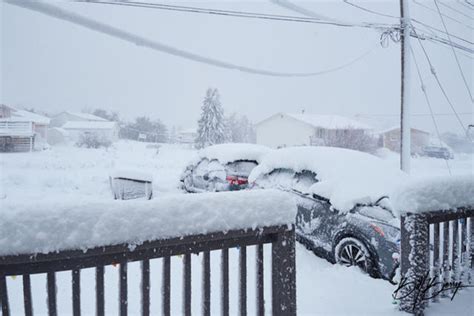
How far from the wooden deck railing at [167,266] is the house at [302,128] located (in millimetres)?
29572

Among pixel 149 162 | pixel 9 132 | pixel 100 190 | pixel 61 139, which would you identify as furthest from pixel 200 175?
pixel 61 139

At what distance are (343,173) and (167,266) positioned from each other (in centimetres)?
427

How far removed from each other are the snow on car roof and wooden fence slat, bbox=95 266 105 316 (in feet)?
12.5

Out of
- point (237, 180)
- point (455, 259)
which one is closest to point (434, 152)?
point (237, 180)

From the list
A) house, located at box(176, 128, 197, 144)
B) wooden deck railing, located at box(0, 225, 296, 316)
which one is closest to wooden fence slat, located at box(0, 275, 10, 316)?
wooden deck railing, located at box(0, 225, 296, 316)

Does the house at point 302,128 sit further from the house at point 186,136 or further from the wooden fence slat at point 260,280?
the wooden fence slat at point 260,280

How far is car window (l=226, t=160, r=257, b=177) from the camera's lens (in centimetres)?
901

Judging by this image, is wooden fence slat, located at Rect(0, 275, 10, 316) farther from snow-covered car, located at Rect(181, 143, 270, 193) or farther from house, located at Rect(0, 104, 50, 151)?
house, located at Rect(0, 104, 50, 151)

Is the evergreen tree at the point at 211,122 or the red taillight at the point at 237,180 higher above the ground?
the evergreen tree at the point at 211,122

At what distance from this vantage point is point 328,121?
122 feet

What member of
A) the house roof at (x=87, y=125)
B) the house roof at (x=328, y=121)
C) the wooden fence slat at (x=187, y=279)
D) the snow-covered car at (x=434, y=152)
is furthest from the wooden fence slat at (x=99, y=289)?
the snow-covered car at (x=434, y=152)

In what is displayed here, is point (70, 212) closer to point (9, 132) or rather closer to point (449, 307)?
point (449, 307)
